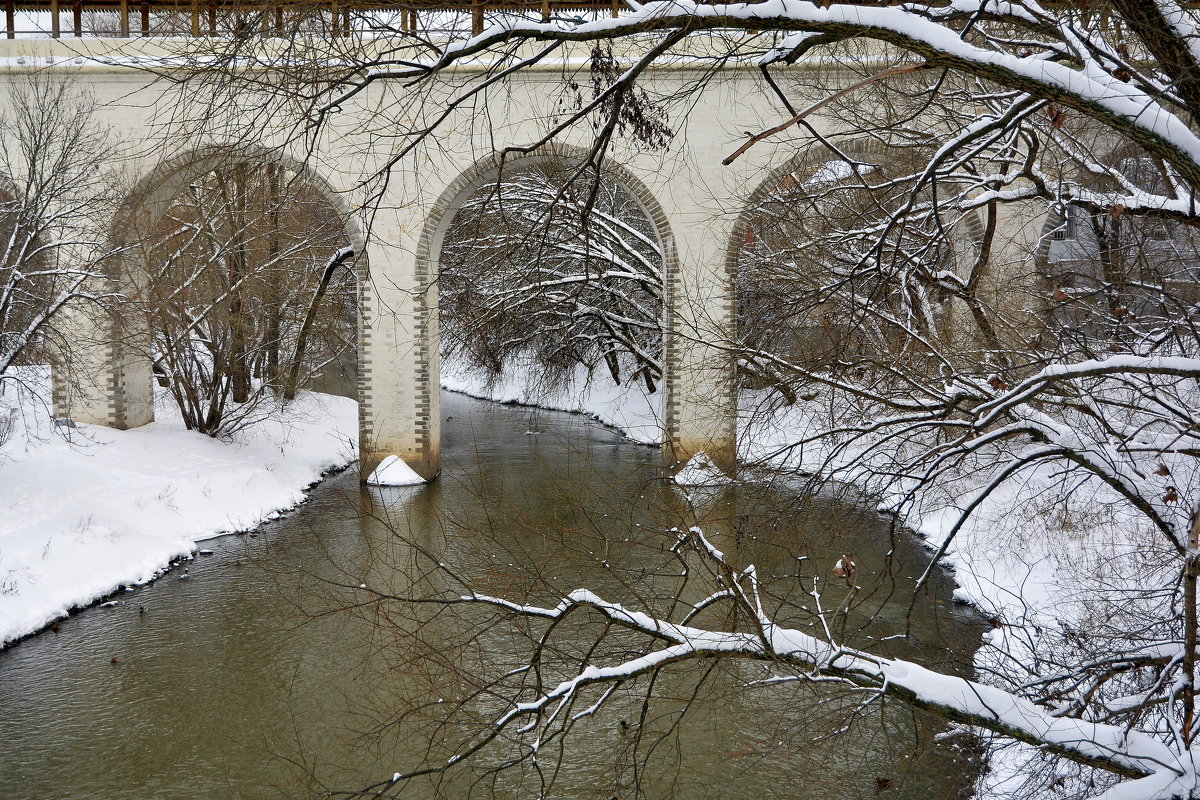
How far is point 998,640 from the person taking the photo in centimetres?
766

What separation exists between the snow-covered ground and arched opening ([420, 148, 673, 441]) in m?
3.40

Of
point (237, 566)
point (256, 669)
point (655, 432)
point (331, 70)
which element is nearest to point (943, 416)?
point (331, 70)

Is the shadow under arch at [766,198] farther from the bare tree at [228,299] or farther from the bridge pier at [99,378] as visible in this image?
the bridge pier at [99,378]

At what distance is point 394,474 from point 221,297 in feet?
11.7

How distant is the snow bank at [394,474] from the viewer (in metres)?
14.5

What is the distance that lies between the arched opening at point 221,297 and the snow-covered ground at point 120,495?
2.33 feet

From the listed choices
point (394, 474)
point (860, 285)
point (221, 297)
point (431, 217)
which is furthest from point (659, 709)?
point (221, 297)

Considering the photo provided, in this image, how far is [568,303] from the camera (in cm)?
1695

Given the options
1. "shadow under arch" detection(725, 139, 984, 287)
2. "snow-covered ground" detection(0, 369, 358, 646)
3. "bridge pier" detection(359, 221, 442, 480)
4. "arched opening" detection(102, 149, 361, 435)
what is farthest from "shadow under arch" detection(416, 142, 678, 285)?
"snow-covered ground" detection(0, 369, 358, 646)

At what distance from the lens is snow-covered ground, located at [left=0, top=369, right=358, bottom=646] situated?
9648 mm

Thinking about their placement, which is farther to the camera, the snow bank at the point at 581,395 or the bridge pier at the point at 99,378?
the snow bank at the point at 581,395

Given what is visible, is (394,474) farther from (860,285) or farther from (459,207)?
(860,285)

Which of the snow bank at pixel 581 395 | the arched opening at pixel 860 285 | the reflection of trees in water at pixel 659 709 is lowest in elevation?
the snow bank at pixel 581 395

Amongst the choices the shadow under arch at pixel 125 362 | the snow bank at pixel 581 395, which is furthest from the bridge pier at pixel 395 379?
the snow bank at pixel 581 395
